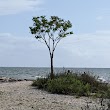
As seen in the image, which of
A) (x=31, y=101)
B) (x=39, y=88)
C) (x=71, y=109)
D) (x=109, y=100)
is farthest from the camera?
(x=39, y=88)

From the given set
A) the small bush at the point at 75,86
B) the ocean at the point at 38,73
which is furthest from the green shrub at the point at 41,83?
the ocean at the point at 38,73

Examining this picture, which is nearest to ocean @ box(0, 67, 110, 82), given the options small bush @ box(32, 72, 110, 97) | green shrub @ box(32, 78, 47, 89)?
small bush @ box(32, 72, 110, 97)

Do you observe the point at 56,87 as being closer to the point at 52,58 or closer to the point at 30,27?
the point at 52,58

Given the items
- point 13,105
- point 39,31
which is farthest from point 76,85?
point 39,31

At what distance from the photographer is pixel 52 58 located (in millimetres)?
23719

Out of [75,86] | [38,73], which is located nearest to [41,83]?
[75,86]

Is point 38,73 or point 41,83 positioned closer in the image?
point 41,83

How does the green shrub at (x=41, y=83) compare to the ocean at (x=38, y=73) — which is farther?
the ocean at (x=38, y=73)

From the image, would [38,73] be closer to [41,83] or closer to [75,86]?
[41,83]

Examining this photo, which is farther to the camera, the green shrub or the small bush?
the green shrub

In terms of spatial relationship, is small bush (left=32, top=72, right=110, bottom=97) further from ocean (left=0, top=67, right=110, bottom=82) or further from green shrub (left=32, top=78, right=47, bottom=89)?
ocean (left=0, top=67, right=110, bottom=82)

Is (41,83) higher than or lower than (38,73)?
lower

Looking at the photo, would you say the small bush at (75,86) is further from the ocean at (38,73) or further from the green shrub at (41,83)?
the ocean at (38,73)

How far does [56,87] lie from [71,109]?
5924 mm
